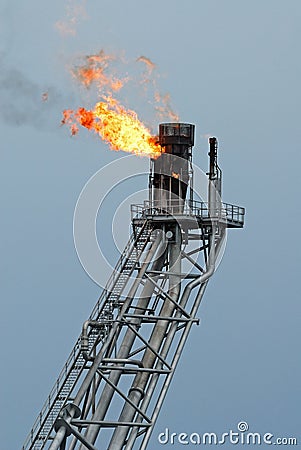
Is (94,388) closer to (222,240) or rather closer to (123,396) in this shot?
(123,396)

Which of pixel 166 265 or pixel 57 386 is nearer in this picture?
pixel 57 386

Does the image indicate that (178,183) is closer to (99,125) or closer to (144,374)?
(99,125)

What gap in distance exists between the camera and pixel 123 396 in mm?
71188

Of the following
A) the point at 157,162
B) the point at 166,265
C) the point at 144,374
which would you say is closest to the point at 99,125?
the point at 157,162

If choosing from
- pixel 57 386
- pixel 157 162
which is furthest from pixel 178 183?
pixel 57 386

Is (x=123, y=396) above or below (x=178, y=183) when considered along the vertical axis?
below

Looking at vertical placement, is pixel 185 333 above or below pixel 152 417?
above

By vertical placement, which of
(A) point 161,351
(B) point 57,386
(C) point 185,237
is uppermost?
(C) point 185,237

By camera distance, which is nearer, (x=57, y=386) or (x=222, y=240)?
(x=57, y=386)

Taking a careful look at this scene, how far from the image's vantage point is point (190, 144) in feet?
245

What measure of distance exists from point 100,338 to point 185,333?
4959mm

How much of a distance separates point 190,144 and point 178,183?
2280mm

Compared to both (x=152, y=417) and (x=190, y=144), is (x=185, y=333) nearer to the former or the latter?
(x=152, y=417)

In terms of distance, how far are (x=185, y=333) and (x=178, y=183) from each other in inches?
305
